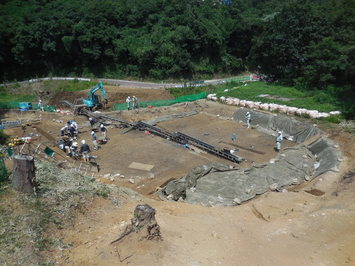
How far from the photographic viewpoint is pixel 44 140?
21.2 metres

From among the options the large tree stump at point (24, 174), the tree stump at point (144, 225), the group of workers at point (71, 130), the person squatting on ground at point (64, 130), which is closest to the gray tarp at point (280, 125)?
the group of workers at point (71, 130)

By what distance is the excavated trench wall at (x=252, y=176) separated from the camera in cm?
1345

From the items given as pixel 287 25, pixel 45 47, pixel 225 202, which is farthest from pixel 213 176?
pixel 45 47

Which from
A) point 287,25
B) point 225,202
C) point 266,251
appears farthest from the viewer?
point 287,25

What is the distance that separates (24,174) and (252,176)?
993 centimetres

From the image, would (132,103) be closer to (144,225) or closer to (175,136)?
(175,136)

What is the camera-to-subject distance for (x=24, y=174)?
30.1 ft

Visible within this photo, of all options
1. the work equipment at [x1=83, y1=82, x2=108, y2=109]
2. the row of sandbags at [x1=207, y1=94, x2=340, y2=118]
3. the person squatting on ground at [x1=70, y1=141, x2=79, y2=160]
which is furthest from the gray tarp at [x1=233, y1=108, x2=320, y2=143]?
the person squatting on ground at [x1=70, y1=141, x2=79, y2=160]

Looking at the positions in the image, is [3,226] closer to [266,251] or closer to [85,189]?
[85,189]

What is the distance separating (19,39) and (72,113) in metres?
22.4

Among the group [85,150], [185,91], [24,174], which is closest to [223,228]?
[24,174]

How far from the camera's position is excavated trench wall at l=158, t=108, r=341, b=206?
13.4m

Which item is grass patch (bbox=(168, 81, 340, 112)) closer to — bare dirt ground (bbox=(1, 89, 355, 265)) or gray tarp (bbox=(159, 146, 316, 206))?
bare dirt ground (bbox=(1, 89, 355, 265))

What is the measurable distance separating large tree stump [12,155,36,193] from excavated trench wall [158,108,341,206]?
5.97 meters
